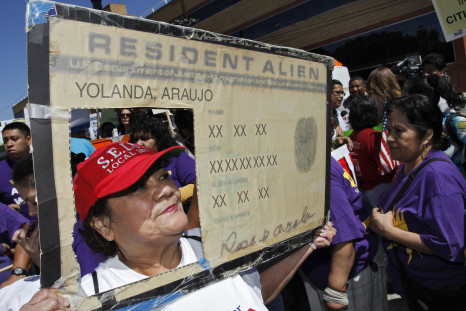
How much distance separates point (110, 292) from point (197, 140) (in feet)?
1.64

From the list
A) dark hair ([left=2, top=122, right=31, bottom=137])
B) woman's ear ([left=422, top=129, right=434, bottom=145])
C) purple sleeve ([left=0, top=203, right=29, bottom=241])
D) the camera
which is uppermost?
the camera

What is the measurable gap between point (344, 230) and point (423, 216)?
16.6 inches

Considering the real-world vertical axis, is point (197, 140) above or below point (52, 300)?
above

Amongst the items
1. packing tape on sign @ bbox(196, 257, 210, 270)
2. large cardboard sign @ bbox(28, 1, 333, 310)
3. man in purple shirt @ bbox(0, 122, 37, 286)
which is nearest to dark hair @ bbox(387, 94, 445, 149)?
large cardboard sign @ bbox(28, 1, 333, 310)

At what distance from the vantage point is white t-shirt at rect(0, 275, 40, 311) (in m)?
1.45

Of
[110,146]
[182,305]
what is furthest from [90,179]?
[182,305]

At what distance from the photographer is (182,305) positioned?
3.66 feet

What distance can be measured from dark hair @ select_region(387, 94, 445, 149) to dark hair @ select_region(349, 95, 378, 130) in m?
1.13

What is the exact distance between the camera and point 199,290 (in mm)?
1162

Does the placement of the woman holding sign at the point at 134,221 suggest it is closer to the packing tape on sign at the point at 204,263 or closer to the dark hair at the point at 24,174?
the packing tape on sign at the point at 204,263

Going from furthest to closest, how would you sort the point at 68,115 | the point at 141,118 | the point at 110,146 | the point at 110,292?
the point at 141,118 → the point at 110,146 → the point at 110,292 → the point at 68,115

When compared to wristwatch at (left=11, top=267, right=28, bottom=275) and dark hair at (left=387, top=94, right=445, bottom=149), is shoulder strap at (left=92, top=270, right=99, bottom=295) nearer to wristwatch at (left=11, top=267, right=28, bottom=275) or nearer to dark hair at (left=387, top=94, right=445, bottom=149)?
wristwatch at (left=11, top=267, right=28, bottom=275)

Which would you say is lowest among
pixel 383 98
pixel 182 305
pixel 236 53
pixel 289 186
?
pixel 182 305

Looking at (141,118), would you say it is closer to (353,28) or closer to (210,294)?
(210,294)
